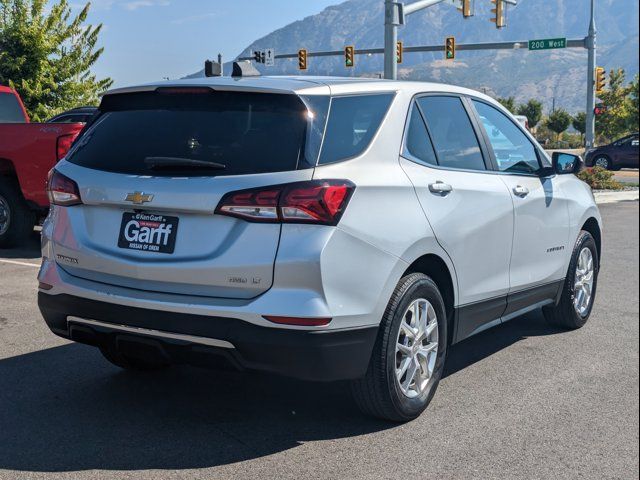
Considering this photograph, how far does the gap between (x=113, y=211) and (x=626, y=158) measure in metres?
35.2

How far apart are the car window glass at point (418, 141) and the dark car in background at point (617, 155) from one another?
33075 mm

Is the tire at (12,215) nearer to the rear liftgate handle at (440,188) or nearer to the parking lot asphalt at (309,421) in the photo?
the parking lot asphalt at (309,421)

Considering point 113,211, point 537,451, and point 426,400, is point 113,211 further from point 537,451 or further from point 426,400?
point 537,451

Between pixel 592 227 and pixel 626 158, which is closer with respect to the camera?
pixel 592 227

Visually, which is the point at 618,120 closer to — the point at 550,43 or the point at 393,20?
the point at 550,43

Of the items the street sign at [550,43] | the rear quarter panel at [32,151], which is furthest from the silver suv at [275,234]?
the street sign at [550,43]

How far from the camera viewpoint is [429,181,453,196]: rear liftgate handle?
4.51 m

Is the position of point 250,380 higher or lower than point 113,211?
lower

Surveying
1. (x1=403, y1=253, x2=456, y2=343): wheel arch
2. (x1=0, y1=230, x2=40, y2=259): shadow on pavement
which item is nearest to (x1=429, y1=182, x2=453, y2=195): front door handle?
(x1=403, y1=253, x2=456, y2=343): wheel arch

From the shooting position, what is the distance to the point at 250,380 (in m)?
5.07

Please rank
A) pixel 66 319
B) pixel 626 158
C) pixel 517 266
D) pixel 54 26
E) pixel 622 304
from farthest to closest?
pixel 626 158, pixel 54 26, pixel 622 304, pixel 517 266, pixel 66 319

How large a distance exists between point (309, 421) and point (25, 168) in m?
6.82

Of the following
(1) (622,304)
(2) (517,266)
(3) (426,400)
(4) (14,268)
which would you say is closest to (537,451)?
(3) (426,400)

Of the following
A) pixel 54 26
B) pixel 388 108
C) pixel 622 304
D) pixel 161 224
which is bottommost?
pixel 622 304
